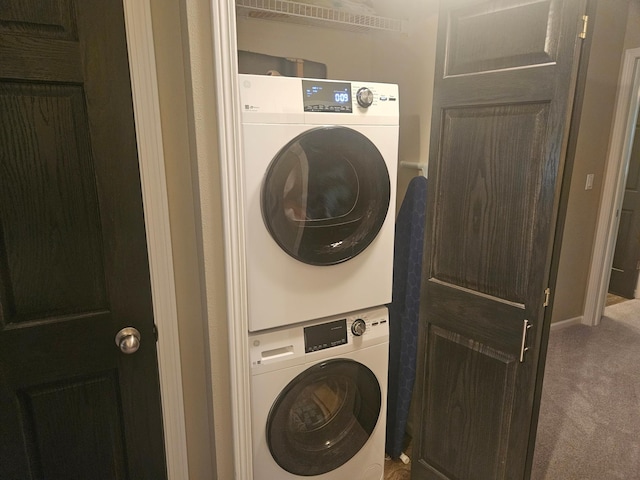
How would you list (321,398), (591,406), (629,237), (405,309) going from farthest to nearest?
(629,237)
(591,406)
(405,309)
(321,398)

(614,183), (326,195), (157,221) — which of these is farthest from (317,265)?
(614,183)

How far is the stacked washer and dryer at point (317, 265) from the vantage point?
4.59 ft

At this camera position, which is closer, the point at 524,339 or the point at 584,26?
the point at 584,26

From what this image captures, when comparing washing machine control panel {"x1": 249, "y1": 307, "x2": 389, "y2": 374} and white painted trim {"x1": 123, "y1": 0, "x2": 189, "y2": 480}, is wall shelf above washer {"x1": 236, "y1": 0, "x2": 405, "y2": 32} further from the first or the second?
washing machine control panel {"x1": 249, "y1": 307, "x2": 389, "y2": 374}

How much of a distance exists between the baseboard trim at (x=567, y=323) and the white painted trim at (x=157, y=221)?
3.03 m

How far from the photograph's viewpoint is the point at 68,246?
1298mm

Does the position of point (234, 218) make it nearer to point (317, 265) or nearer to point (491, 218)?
point (317, 265)

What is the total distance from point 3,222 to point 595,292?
3.92 m

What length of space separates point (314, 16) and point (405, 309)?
1.36m

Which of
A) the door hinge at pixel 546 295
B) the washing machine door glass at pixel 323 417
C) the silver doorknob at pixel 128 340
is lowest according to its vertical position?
the washing machine door glass at pixel 323 417

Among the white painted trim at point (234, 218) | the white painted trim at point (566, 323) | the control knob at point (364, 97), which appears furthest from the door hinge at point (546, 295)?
the white painted trim at point (566, 323)

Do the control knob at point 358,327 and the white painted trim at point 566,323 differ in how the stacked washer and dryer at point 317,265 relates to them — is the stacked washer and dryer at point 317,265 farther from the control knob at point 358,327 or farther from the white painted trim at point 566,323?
the white painted trim at point 566,323

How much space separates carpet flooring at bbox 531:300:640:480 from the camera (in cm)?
205

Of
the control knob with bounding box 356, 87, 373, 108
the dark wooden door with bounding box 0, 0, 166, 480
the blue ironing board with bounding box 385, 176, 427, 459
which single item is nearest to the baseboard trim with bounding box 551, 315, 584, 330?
the blue ironing board with bounding box 385, 176, 427, 459
